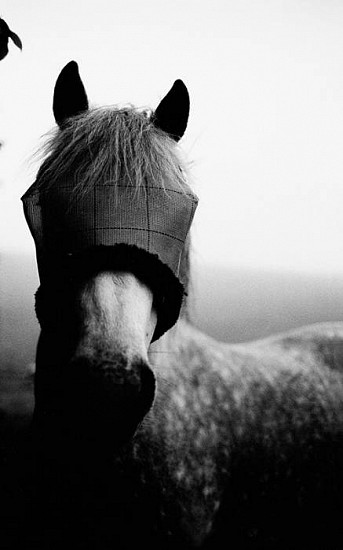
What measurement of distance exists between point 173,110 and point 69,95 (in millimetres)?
545

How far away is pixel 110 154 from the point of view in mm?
1559

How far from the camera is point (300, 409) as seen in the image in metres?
2.62

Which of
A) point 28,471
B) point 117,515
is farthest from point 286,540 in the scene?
point 28,471

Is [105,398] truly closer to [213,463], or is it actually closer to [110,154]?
[110,154]

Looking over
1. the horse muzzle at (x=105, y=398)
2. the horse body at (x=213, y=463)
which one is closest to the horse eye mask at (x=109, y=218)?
the horse muzzle at (x=105, y=398)

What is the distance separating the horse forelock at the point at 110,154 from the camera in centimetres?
152

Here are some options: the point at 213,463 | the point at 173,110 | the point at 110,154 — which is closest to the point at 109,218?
the point at 110,154

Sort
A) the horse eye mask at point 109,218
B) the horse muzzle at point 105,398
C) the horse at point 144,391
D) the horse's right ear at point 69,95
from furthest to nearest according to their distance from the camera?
the horse's right ear at point 69,95 → the horse eye mask at point 109,218 → the horse at point 144,391 → the horse muzzle at point 105,398

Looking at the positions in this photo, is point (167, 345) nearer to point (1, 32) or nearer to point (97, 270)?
point (97, 270)

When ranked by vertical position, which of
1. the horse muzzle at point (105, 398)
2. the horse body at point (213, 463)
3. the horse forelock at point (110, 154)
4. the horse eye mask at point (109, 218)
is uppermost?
the horse forelock at point (110, 154)

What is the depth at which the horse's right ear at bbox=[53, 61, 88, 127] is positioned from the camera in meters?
1.79

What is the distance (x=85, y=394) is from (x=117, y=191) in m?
0.81

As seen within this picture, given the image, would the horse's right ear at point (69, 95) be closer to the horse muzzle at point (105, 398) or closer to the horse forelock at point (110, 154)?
the horse forelock at point (110, 154)

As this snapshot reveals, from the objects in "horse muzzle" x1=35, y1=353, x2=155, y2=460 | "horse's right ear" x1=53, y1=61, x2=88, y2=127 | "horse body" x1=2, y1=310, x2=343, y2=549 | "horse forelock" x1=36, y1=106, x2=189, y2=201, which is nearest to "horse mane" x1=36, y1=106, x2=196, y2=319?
"horse forelock" x1=36, y1=106, x2=189, y2=201
